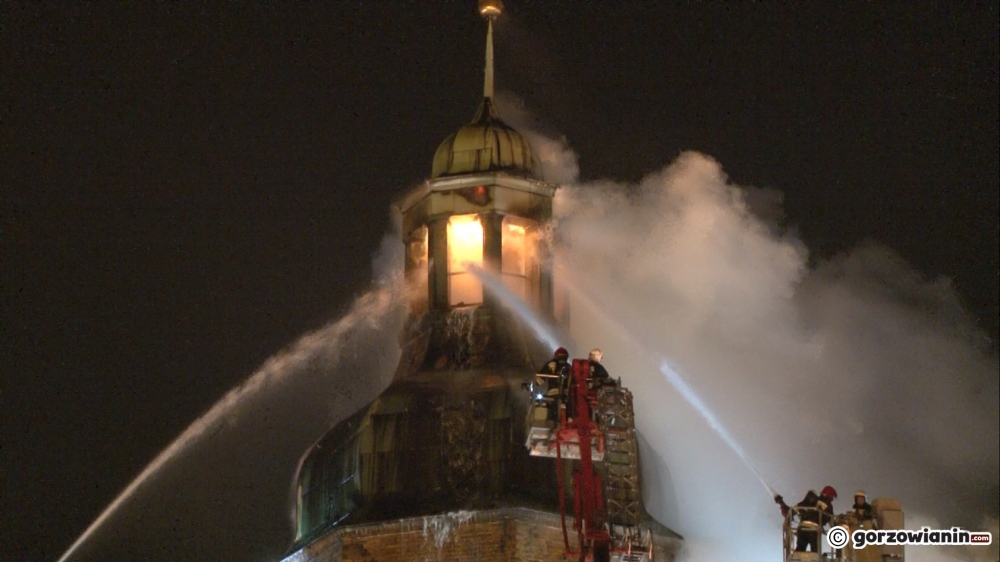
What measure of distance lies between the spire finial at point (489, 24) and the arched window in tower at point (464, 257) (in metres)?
3.05

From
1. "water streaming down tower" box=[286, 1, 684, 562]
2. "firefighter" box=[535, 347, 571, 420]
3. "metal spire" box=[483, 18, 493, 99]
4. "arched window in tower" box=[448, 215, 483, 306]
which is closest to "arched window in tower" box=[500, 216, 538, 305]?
"water streaming down tower" box=[286, 1, 684, 562]

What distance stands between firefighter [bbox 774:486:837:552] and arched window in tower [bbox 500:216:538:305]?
11737 millimetres

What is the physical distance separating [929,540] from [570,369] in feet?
22.3

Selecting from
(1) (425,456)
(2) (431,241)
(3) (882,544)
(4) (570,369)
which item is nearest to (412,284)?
(2) (431,241)

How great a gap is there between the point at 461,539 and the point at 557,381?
6.35 m

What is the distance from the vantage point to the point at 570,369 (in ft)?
178

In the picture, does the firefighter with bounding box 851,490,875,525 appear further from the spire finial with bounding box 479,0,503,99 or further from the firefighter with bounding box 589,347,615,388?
the spire finial with bounding box 479,0,503,99

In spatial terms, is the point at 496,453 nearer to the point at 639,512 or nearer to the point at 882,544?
the point at 639,512

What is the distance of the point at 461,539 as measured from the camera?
59.8m

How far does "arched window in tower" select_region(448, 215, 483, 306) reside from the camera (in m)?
64.0

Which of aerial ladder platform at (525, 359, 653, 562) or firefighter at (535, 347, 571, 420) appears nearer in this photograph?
aerial ladder platform at (525, 359, 653, 562)

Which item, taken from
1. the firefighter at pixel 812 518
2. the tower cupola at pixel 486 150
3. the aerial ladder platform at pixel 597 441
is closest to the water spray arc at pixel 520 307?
the tower cupola at pixel 486 150

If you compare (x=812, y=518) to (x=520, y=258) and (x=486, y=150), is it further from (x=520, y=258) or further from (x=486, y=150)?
(x=486, y=150)

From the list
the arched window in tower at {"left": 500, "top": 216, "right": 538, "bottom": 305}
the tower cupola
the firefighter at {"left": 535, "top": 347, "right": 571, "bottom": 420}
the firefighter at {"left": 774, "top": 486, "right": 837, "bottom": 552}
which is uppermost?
the tower cupola
